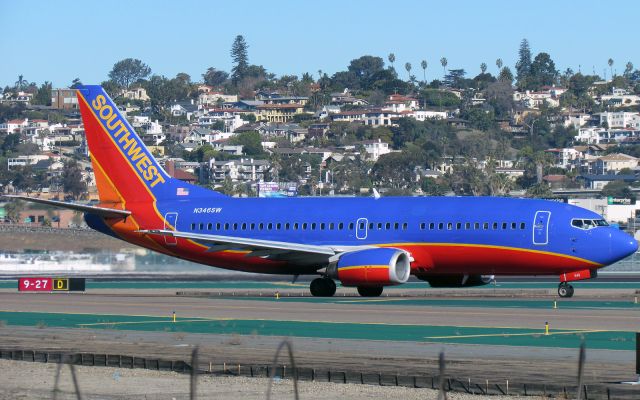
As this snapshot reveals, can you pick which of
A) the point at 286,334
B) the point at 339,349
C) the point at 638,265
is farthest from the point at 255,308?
the point at 638,265

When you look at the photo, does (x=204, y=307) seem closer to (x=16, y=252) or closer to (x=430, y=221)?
(x=430, y=221)

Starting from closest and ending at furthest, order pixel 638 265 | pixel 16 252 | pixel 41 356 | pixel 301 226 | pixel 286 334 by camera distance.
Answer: pixel 41 356
pixel 286 334
pixel 301 226
pixel 638 265
pixel 16 252

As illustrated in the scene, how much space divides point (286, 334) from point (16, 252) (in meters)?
56.7

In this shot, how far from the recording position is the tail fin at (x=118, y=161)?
5950cm

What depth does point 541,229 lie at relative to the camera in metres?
50.9

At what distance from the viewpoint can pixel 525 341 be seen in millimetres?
33781

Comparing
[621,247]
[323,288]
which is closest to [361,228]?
[323,288]

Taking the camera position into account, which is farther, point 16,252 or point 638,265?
point 16,252

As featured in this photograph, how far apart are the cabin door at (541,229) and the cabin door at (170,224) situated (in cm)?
1554

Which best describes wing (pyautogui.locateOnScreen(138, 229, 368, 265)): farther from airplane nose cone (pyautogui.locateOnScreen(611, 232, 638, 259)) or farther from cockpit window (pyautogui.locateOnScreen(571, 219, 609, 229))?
airplane nose cone (pyautogui.locateOnScreen(611, 232, 638, 259))

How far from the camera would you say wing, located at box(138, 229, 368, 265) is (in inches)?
2103

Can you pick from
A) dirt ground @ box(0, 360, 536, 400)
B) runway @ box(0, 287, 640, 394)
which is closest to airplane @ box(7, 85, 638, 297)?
runway @ box(0, 287, 640, 394)

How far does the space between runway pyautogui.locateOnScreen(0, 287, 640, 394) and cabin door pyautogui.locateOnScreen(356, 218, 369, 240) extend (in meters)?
2.66

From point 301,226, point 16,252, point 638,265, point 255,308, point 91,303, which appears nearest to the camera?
point 255,308
